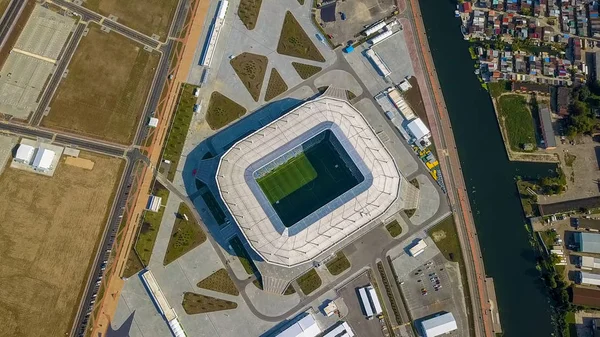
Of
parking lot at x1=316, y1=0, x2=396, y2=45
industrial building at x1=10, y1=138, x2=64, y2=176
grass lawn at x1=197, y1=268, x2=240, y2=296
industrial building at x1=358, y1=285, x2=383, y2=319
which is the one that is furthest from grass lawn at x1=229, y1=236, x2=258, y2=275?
parking lot at x1=316, y1=0, x2=396, y2=45

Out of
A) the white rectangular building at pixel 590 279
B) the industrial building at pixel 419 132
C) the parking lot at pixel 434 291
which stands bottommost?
the white rectangular building at pixel 590 279

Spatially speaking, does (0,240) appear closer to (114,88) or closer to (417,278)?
(114,88)

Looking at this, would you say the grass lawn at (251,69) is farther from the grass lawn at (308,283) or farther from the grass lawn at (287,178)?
the grass lawn at (308,283)

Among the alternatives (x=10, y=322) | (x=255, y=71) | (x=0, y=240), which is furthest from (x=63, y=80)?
(x=10, y=322)

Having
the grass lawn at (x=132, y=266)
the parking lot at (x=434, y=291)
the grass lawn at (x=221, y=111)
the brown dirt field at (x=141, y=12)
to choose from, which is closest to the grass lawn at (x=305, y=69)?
the grass lawn at (x=221, y=111)

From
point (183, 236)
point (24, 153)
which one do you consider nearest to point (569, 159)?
point (183, 236)

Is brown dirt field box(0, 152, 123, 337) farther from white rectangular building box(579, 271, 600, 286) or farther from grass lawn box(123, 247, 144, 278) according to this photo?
white rectangular building box(579, 271, 600, 286)
